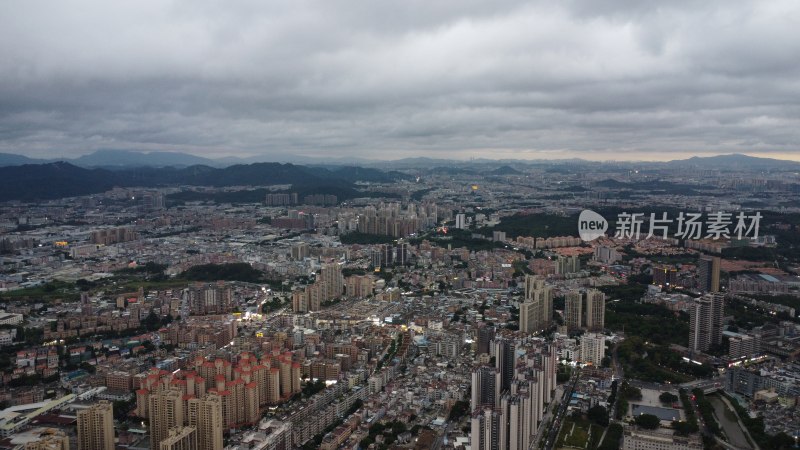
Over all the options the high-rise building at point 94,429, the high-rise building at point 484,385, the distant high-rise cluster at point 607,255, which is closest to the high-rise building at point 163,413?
the high-rise building at point 94,429

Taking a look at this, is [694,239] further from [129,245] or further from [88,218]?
[88,218]

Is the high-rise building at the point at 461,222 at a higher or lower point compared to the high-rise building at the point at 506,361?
higher

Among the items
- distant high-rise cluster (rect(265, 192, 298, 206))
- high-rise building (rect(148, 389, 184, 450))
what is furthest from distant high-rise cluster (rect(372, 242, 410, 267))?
distant high-rise cluster (rect(265, 192, 298, 206))

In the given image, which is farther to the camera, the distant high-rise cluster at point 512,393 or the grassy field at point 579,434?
the grassy field at point 579,434

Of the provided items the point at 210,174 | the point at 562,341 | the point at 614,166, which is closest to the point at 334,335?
the point at 562,341

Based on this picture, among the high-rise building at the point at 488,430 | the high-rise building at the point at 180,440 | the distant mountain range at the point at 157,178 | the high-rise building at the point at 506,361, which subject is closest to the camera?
the high-rise building at the point at 180,440

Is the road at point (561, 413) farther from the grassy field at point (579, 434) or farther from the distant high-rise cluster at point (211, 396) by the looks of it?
the distant high-rise cluster at point (211, 396)

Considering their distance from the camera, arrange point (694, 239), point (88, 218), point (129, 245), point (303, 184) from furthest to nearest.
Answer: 1. point (303, 184)
2. point (88, 218)
3. point (129, 245)
4. point (694, 239)
